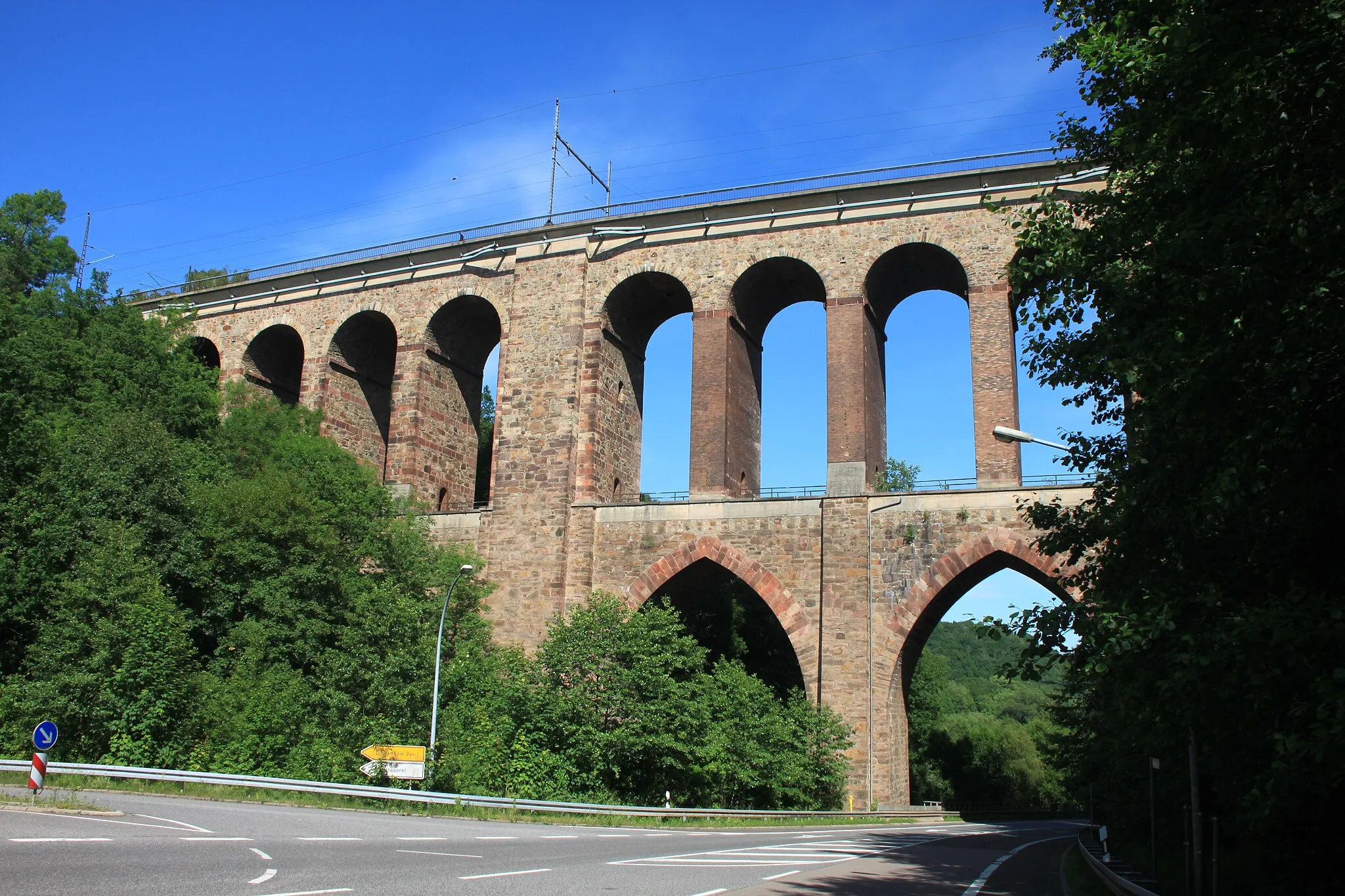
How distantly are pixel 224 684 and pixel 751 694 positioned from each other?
1233 cm

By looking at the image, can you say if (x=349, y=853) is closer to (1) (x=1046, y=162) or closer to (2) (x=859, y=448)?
(2) (x=859, y=448)

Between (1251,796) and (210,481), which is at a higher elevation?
(210,481)

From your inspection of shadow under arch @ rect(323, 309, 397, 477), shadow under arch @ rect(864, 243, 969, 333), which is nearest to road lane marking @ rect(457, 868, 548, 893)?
shadow under arch @ rect(864, 243, 969, 333)

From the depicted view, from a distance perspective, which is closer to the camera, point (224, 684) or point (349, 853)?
point (349, 853)

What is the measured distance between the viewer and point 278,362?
125ft

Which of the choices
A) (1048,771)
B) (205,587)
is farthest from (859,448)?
(1048,771)

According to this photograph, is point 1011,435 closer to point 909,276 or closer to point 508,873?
point 508,873

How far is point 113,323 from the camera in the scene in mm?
33875

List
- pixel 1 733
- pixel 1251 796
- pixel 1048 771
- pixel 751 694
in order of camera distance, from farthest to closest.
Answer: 1. pixel 1048 771
2. pixel 751 694
3. pixel 1 733
4. pixel 1251 796

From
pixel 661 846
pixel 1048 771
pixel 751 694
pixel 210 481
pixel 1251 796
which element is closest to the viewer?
pixel 1251 796

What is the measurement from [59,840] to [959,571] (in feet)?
66.2

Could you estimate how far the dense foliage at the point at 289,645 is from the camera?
23438 mm

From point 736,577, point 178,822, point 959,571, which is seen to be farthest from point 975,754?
point 178,822

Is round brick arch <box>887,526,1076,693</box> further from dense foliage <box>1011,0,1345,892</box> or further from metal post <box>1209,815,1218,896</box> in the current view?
metal post <box>1209,815,1218,896</box>
